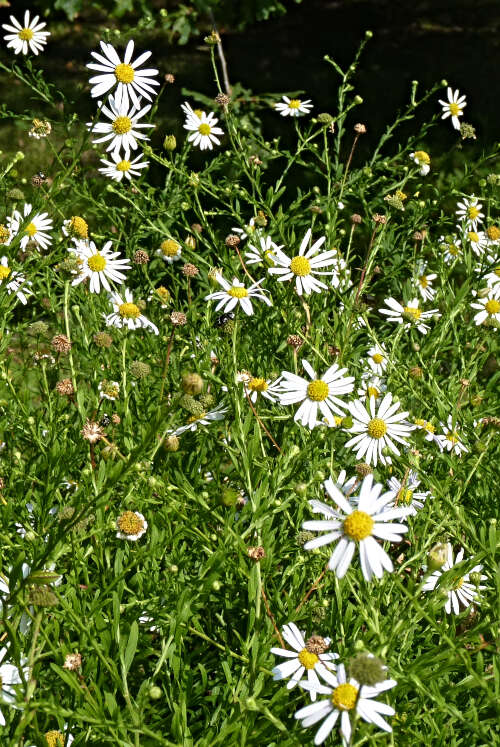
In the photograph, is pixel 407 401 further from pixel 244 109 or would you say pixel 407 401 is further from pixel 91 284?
pixel 244 109

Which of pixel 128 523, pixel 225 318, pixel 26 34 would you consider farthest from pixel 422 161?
pixel 128 523

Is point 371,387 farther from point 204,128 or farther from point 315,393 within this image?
point 204,128

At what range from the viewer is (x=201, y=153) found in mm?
5812

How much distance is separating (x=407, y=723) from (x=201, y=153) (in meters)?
4.97

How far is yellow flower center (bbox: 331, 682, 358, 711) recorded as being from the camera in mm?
1396

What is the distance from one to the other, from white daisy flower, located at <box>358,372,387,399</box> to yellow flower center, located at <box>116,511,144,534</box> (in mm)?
852

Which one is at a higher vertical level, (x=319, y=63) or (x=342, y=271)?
(x=319, y=63)

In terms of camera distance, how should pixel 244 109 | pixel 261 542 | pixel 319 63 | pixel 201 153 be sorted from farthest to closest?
pixel 319 63, pixel 201 153, pixel 244 109, pixel 261 542

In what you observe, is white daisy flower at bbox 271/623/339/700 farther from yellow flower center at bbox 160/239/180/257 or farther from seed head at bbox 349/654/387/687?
yellow flower center at bbox 160/239/180/257

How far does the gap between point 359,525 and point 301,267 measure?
48.9 inches

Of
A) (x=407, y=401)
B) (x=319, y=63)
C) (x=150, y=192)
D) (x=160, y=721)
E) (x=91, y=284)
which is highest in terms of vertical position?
(x=319, y=63)

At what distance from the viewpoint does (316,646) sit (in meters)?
1.66

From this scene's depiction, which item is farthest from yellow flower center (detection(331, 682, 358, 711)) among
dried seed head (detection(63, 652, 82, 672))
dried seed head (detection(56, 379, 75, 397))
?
dried seed head (detection(56, 379, 75, 397))

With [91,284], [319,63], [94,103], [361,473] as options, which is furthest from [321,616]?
[319,63]
